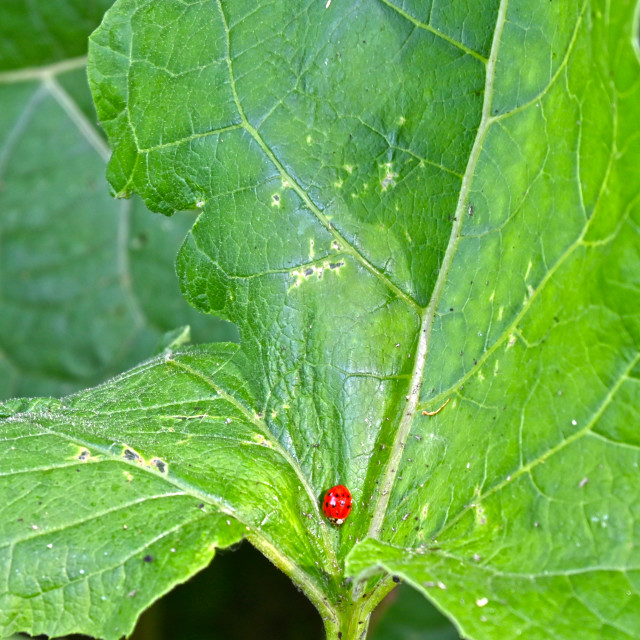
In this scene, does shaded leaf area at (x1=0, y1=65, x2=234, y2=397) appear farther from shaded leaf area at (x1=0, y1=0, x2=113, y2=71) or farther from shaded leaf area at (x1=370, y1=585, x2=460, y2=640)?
shaded leaf area at (x1=370, y1=585, x2=460, y2=640)

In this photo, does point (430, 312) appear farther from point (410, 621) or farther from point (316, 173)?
point (410, 621)

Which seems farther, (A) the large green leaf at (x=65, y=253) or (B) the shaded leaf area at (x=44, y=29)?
(A) the large green leaf at (x=65, y=253)

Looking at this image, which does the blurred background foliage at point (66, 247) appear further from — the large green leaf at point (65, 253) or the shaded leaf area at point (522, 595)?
the shaded leaf area at point (522, 595)

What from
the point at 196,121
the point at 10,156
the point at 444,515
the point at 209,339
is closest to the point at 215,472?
the point at 444,515

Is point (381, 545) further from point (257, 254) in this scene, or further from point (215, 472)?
point (257, 254)

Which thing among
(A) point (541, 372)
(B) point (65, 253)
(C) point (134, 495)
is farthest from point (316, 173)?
(B) point (65, 253)

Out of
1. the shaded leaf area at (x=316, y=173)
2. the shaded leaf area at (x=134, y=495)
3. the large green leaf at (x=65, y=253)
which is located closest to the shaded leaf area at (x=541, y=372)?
the shaded leaf area at (x=316, y=173)
